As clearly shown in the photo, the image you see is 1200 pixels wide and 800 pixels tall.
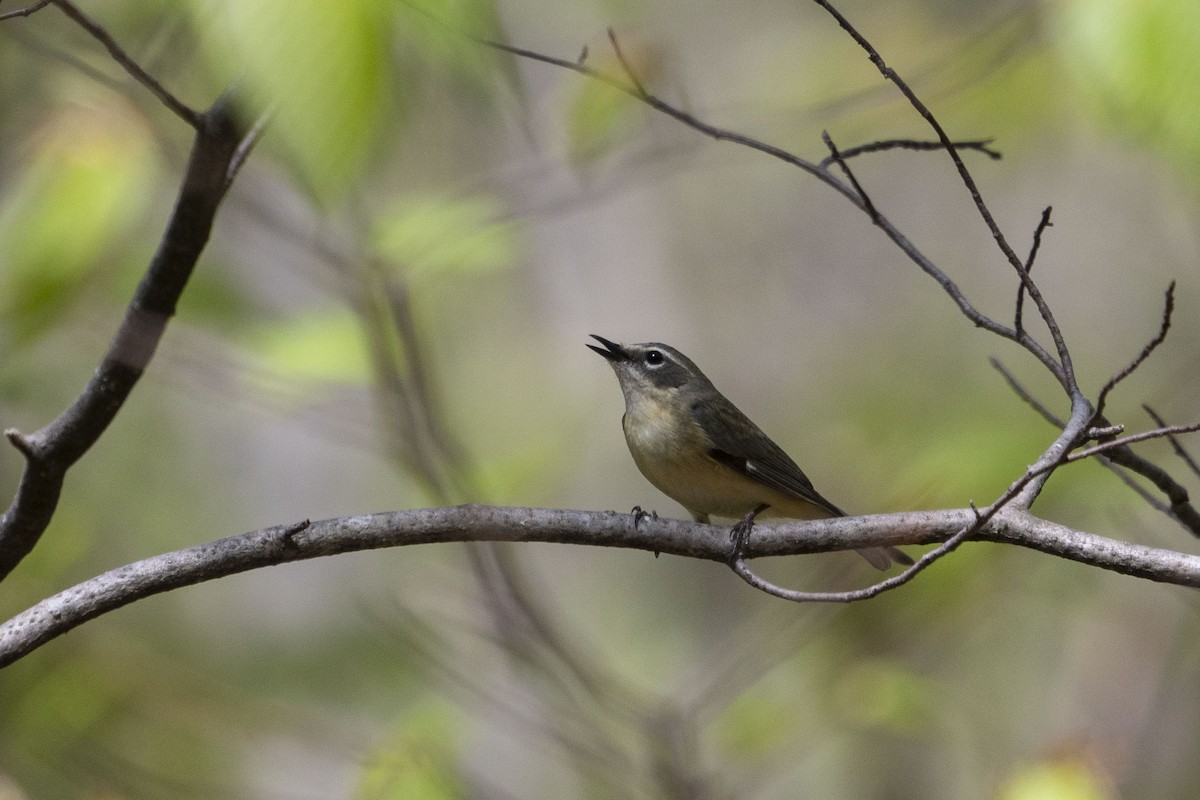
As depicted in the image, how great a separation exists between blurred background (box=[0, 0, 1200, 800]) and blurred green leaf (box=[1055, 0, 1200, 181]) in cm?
1

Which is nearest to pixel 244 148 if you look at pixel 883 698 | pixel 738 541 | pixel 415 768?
pixel 738 541

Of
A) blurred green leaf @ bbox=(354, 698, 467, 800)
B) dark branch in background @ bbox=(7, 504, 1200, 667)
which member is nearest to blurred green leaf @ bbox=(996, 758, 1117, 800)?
dark branch in background @ bbox=(7, 504, 1200, 667)

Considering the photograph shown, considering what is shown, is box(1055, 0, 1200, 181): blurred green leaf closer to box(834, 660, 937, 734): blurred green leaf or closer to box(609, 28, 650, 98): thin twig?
box(609, 28, 650, 98): thin twig

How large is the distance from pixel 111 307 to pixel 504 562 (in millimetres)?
2916

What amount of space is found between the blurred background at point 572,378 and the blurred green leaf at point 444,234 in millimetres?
30

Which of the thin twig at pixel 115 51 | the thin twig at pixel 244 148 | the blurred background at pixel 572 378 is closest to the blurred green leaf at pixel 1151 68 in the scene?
the blurred background at pixel 572 378

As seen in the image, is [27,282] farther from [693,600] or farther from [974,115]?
[693,600]

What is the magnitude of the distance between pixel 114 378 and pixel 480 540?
1.27 metres

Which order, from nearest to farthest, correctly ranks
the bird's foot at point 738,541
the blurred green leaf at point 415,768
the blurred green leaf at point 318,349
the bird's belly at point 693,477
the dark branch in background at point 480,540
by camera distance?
1. the dark branch in background at point 480,540
2. the bird's foot at point 738,541
3. the blurred green leaf at point 415,768
4. the blurred green leaf at point 318,349
5. the bird's belly at point 693,477

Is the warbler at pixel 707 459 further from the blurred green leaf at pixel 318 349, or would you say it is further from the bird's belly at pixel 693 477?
the blurred green leaf at pixel 318 349

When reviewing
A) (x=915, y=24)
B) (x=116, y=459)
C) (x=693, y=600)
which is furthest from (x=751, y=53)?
(x=116, y=459)

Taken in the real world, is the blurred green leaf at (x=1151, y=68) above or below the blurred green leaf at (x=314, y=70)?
above

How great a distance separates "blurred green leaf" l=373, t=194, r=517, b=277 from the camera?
4.13 m

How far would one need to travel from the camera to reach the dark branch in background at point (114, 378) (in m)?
3.09
